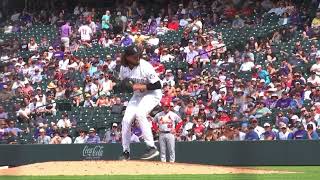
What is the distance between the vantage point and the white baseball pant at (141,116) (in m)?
12.3

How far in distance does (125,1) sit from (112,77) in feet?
18.6

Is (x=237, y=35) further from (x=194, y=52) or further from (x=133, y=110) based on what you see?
(x=133, y=110)

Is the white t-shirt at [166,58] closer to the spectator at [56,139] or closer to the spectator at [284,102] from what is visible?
the spectator at [56,139]

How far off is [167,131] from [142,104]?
3.38 meters

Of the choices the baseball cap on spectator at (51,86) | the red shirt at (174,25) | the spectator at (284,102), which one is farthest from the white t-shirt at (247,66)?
the baseball cap on spectator at (51,86)

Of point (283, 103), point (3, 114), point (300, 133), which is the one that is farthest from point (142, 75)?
point (3, 114)

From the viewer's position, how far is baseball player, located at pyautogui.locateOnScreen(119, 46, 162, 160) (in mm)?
12328

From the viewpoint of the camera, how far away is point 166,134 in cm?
1574

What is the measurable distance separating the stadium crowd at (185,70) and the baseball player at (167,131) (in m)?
0.97

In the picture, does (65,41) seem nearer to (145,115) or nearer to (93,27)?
(93,27)

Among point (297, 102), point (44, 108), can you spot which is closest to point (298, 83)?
point (297, 102)

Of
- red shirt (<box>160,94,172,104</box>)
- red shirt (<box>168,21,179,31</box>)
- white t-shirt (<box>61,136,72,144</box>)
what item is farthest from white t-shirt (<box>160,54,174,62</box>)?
white t-shirt (<box>61,136,72,144</box>)

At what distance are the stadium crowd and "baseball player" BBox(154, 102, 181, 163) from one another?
3.19 feet

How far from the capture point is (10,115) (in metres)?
20.2
